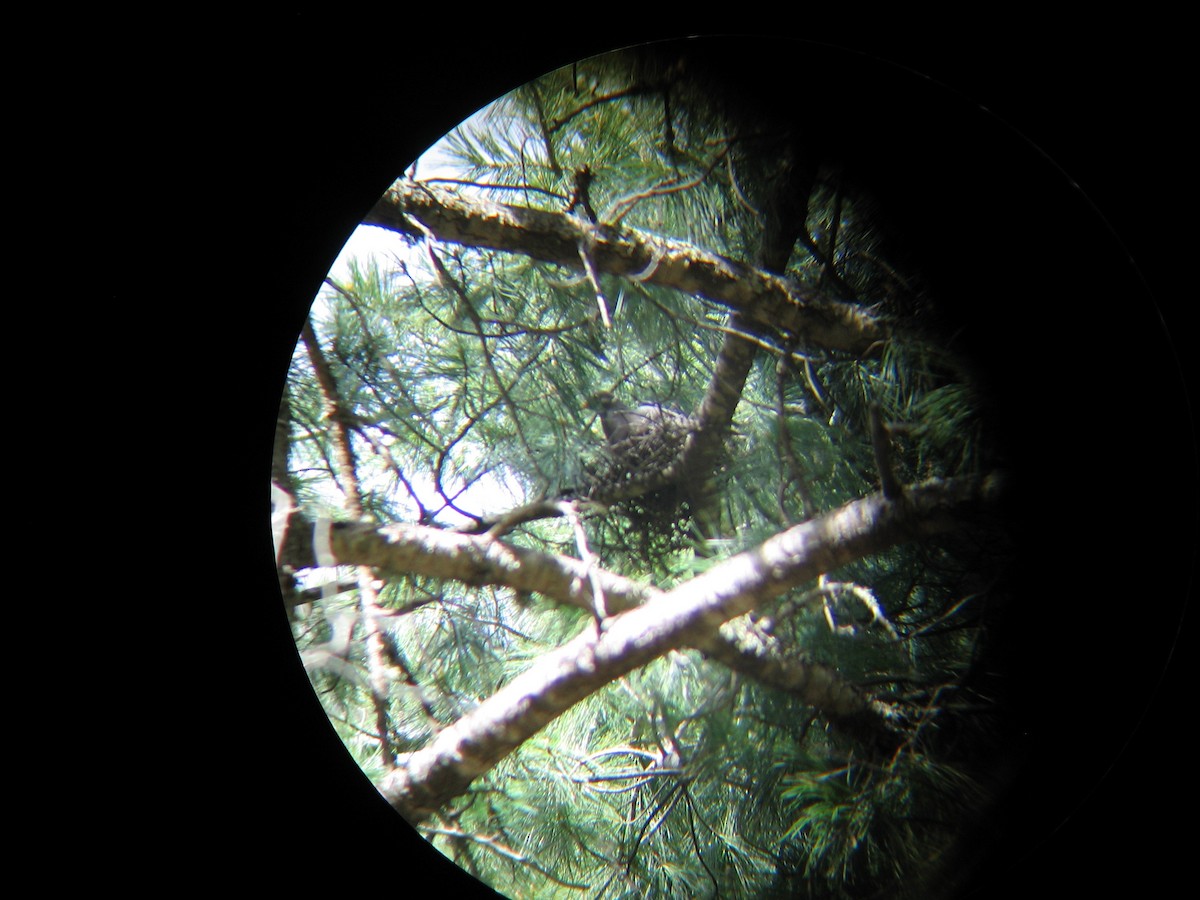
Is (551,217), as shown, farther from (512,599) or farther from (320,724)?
(320,724)

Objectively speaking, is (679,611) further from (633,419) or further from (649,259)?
(649,259)

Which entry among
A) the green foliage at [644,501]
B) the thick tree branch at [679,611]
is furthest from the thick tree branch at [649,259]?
the thick tree branch at [679,611]

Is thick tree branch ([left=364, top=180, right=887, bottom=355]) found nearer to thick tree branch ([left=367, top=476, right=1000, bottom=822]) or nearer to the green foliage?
the green foliage

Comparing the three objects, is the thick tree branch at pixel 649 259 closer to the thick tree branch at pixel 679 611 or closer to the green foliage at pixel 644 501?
the green foliage at pixel 644 501

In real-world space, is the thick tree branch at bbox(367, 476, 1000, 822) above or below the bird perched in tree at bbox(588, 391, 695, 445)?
below

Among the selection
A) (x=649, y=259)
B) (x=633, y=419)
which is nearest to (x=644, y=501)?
(x=633, y=419)

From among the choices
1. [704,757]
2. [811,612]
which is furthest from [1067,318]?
[704,757]

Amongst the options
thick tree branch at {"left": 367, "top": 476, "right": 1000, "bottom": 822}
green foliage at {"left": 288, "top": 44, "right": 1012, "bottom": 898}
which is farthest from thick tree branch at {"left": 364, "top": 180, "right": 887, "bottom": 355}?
thick tree branch at {"left": 367, "top": 476, "right": 1000, "bottom": 822}
